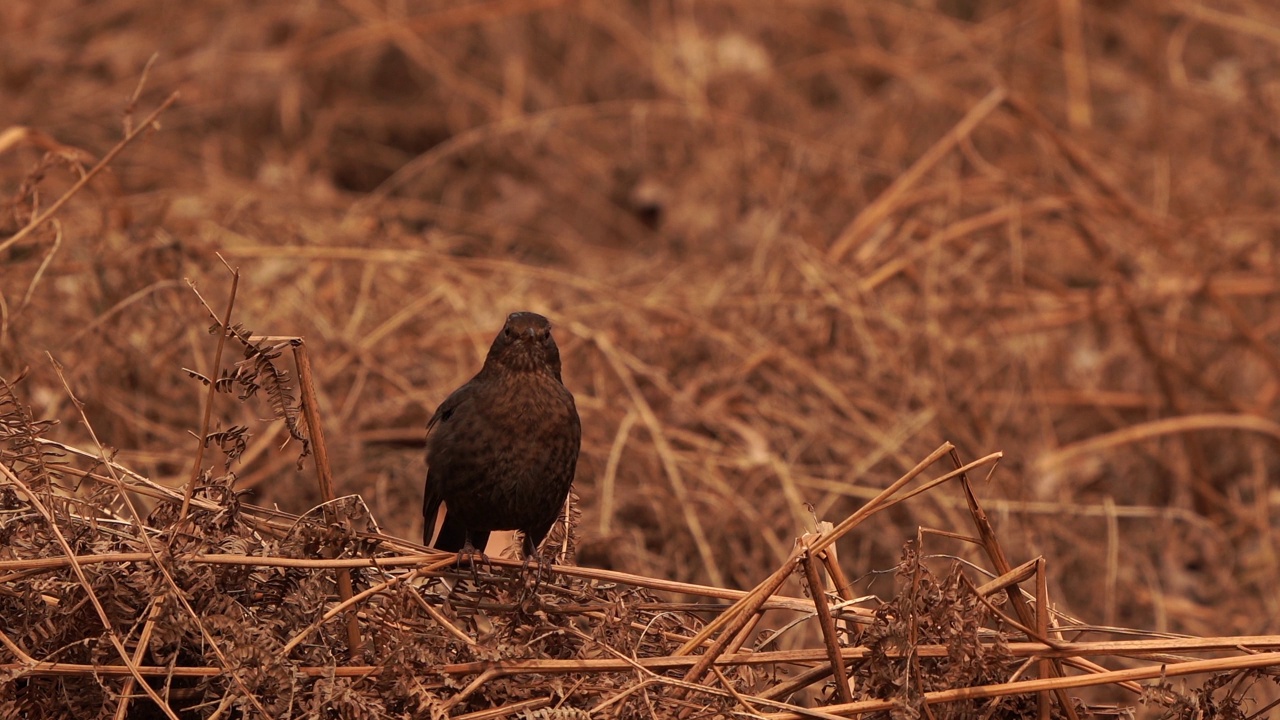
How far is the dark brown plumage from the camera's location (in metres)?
2.96

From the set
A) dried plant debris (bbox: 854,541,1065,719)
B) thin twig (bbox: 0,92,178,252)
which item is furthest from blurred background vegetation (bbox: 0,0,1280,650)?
dried plant debris (bbox: 854,541,1065,719)

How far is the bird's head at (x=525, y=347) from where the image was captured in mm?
3084

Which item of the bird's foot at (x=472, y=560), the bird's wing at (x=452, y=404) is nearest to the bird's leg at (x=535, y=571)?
the bird's foot at (x=472, y=560)

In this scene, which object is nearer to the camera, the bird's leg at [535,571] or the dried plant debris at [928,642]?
the dried plant debris at [928,642]

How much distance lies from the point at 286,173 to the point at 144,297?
308cm

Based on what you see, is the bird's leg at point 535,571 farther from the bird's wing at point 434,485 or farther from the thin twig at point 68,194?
the thin twig at point 68,194

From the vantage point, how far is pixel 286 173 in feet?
24.4

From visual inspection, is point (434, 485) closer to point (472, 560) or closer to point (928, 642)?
point (472, 560)

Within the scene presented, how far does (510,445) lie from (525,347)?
0.24m

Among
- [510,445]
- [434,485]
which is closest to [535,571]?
[510,445]

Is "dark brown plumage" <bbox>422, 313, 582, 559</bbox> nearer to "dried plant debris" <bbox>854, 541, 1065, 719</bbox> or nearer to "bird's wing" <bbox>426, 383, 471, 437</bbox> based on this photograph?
"bird's wing" <bbox>426, 383, 471, 437</bbox>

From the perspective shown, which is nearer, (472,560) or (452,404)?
(472,560)

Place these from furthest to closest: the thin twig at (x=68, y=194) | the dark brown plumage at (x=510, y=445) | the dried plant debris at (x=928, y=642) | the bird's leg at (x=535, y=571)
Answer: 1. the thin twig at (x=68, y=194)
2. the dark brown plumage at (x=510, y=445)
3. the bird's leg at (x=535, y=571)
4. the dried plant debris at (x=928, y=642)

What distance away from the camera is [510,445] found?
297cm
